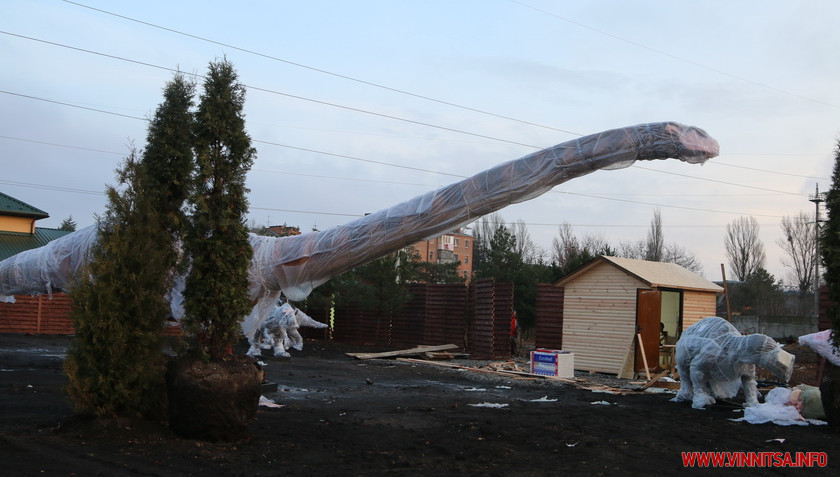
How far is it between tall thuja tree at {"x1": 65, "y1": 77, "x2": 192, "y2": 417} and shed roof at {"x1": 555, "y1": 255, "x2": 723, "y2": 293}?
522 inches

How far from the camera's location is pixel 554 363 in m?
16.5

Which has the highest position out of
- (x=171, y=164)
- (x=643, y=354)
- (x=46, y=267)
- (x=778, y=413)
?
(x=171, y=164)

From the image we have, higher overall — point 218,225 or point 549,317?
point 218,225

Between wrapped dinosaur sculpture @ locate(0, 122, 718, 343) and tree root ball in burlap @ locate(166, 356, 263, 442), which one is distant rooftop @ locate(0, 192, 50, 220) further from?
tree root ball in burlap @ locate(166, 356, 263, 442)

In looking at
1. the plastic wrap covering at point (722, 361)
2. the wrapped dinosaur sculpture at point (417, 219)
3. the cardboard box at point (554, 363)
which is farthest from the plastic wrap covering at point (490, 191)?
the cardboard box at point (554, 363)

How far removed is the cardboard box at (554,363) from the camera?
1642 cm

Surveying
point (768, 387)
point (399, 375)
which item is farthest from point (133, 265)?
point (768, 387)

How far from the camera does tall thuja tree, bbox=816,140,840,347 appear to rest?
32.3ft

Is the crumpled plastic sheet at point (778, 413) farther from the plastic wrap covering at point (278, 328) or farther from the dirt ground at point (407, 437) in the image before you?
the plastic wrap covering at point (278, 328)

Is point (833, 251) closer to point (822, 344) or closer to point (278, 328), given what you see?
point (822, 344)

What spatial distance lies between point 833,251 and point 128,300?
967cm

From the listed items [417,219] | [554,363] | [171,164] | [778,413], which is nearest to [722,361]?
[778,413]

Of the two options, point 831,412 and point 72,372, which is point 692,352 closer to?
point 831,412

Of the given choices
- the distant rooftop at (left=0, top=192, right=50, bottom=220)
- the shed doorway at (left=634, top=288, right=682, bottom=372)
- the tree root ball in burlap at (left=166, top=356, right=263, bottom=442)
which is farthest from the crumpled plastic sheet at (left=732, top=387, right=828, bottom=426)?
the distant rooftop at (left=0, top=192, right=50, bottom=220)
